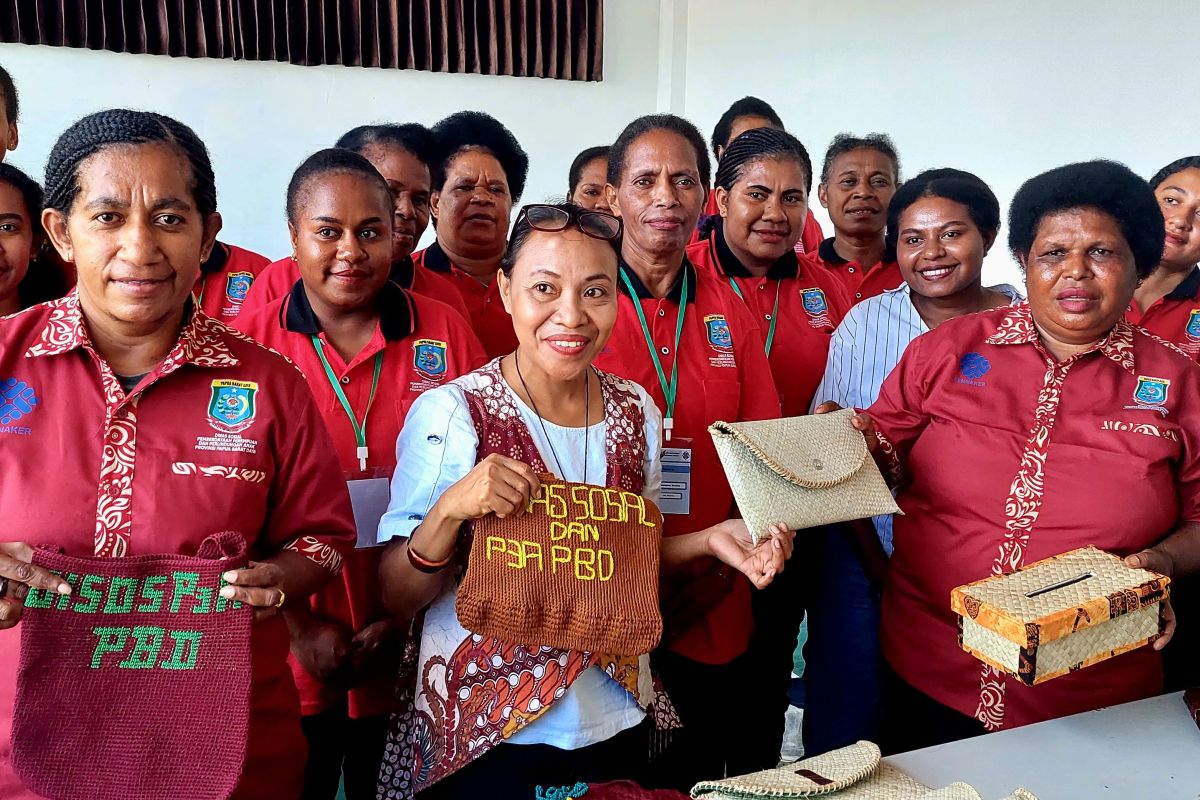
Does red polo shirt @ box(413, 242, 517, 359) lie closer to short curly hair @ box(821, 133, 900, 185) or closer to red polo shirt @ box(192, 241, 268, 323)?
red polo shirt @ box(192, 241, 268, 323)

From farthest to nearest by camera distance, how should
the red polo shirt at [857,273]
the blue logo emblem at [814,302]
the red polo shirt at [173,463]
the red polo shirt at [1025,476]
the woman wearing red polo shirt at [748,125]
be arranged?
the woman wearing red polo shirt at [748,125], the red polo shirt at [857,273], the blue logo emblem at [814,302], the red polo shirt at [1025,476], the red polo shirt at [173,463]

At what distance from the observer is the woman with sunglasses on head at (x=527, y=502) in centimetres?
183

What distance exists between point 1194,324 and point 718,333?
6.65 ft

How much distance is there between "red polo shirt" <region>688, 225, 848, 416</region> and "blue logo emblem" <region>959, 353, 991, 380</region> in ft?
2.86

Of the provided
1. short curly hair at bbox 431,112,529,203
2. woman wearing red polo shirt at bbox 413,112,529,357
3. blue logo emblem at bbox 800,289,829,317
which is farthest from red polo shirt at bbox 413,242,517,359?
blue logo emblem at bbox 800,289,829,317

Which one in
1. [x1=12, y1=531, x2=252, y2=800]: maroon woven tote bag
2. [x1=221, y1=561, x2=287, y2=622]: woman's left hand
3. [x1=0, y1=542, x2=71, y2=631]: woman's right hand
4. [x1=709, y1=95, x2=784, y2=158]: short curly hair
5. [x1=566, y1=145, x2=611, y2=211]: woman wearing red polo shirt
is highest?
[x1=709, y1=95, x2=784, y2=158]: short curly hair

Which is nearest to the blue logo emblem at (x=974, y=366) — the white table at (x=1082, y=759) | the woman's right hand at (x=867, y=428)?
the woman's right hand at (x=867, y=428)

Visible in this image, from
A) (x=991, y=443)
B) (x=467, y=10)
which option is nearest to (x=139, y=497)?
(x=991, y=443)

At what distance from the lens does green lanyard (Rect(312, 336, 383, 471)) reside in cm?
246

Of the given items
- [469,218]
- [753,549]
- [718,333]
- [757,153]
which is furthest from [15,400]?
[757,153]

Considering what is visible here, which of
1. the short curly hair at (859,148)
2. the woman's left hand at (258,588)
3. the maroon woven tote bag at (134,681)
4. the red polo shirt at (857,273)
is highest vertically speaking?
the short curly hair at (859,148)

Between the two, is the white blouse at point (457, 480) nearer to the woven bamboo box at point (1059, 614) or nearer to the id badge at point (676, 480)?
the id badge at point (676, 480)

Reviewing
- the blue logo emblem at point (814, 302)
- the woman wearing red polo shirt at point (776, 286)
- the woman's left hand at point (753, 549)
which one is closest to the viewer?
the woman's left hand at point (753, 549)

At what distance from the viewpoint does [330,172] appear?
2.63 meters
